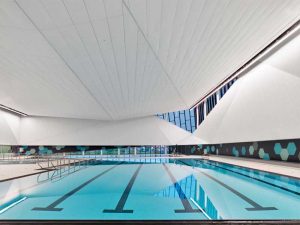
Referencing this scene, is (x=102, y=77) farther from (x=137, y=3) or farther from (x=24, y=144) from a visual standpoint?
(x=24, y=144)

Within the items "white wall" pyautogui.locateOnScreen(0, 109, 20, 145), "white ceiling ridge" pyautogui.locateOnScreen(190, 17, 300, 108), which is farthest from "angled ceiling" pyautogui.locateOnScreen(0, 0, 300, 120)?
"white wall" pyautogui.locateOnScreen(0, 109, 20, 145)

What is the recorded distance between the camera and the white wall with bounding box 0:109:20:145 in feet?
62.1

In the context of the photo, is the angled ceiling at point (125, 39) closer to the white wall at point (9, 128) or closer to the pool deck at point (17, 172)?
the pool deck at point (17, 172)

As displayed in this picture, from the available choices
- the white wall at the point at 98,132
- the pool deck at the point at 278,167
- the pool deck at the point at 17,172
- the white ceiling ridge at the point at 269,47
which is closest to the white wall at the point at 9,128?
the white wall at the point at 98,132

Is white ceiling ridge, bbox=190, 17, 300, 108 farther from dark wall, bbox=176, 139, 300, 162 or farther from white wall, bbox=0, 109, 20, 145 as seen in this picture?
white wall, bbox=0, 109, 20, 145

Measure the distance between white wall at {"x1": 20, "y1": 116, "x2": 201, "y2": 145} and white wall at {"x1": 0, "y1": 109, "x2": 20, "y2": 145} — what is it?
64 centimetres

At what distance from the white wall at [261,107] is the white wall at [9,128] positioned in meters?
17.2

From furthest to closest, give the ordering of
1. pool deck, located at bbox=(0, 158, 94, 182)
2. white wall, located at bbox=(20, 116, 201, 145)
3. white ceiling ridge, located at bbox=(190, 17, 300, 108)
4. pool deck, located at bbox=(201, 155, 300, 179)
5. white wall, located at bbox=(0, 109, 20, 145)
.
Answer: white wall, located at bbox=(20, 116, 201, 145)
white wall, located at bbox=(0, 109, 20, 145)
white ceiling ridge, located at bbox=(190, 17, 300, 108)
pool deck, located at bbox=(201, 155, 300, 179)
pool deck, located at bbox=(0, 158, 94, 182)

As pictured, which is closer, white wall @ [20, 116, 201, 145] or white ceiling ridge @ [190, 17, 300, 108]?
white ceiling ridge @ [190, 17, 300, 108]

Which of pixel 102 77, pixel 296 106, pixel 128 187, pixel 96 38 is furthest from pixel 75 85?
pixel 296 106

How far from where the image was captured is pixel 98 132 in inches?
878

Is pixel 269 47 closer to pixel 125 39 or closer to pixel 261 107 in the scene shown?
pixel 261 107

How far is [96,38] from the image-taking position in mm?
5566

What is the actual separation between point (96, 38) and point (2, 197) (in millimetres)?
3896
